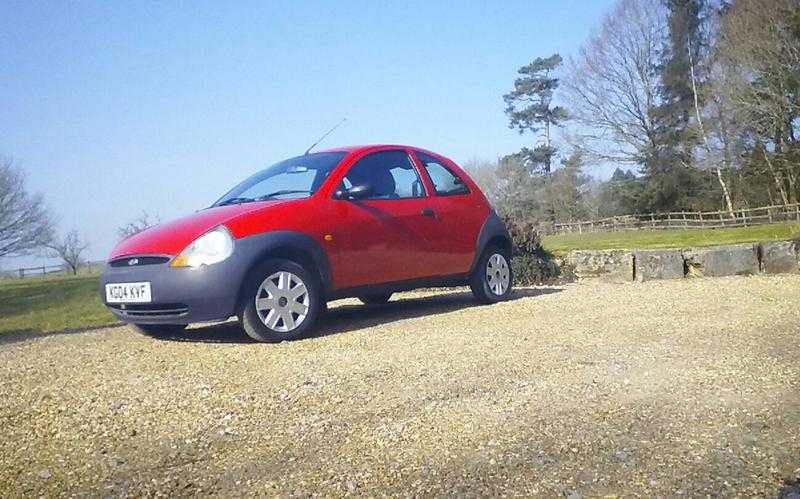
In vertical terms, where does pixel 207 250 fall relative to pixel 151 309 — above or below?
above

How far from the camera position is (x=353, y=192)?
210 inches

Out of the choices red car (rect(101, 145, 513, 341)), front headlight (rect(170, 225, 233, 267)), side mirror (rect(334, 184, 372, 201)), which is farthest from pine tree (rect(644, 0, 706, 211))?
front headlight (rect(170, 225, 233, 267))

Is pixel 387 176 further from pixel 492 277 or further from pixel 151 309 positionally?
pixel 151 309

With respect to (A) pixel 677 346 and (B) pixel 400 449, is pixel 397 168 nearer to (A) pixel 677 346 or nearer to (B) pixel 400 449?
(A) pixel 677 346

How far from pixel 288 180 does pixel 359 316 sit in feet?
4.61

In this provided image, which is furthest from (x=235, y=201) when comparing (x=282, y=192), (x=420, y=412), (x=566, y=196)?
(x=566, y=196)

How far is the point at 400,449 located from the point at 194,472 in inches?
29.7

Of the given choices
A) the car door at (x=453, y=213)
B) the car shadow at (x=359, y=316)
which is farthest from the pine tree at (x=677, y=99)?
the car door at (x=453, y=213)

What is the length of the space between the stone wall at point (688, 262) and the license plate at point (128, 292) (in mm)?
7049

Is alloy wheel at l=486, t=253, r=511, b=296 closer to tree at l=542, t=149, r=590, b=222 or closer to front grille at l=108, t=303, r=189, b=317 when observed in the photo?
front grille at l=108, t=303, r=189, b=317

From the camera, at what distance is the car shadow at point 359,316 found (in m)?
5.11

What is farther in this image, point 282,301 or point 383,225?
point 383,225

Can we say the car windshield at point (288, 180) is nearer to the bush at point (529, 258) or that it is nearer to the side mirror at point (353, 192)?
the side mirror at point (353, 192)

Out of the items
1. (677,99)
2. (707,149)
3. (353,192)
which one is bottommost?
(353,192)
